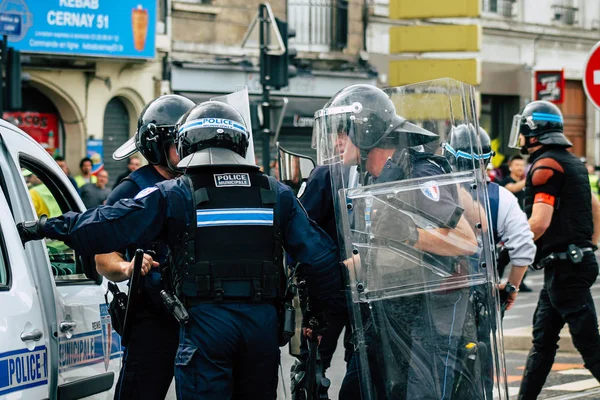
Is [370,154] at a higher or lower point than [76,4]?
lower

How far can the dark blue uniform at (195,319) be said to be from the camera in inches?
173

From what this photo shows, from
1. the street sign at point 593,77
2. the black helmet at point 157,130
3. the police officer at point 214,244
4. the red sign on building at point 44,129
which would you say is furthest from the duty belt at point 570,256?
the red sign on building at point 44,129

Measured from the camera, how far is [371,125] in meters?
5.04

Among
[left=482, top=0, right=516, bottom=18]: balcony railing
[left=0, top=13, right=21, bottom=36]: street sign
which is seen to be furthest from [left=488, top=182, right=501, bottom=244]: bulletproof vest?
[left=482, top=0, right=516, bottom=18]: balcony railing

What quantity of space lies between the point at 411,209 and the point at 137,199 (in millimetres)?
1092

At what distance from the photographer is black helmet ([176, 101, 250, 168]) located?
459 centimetres

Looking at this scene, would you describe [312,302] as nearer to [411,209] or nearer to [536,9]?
Result: [411,209]

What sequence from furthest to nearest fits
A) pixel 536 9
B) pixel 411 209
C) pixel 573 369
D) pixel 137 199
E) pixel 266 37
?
pixel 536 9, pixel 266 37, pixel 573 369, pixel 411 209, pixel 137 199

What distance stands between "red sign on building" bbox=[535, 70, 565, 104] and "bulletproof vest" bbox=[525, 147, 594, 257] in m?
11.3

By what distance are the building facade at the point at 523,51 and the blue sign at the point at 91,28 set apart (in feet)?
20.2

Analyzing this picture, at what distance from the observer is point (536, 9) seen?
29.8 m

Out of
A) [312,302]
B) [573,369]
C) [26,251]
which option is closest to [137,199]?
[26,251]

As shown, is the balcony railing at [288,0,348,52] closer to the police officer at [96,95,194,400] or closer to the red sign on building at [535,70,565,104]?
the red sign on building at [535,70,565,104]

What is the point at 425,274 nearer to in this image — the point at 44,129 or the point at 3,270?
the point at 3,270
